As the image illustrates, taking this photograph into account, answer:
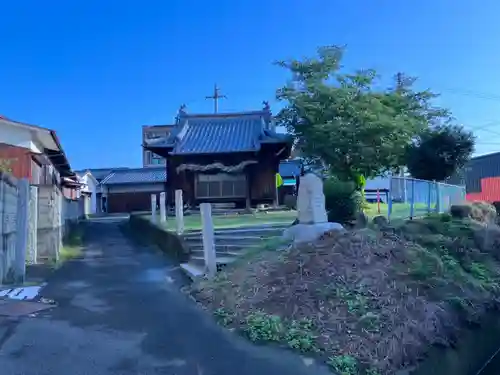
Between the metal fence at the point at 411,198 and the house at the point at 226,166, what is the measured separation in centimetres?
946

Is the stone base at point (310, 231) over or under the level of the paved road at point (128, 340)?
over

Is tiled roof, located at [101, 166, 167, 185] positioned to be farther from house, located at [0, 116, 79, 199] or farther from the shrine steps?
the shrine steps

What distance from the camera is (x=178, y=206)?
473 inches

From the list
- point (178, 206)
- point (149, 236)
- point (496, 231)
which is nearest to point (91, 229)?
point (149, 236)

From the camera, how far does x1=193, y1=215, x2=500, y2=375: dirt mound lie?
482 centimetres

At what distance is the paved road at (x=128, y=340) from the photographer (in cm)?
423

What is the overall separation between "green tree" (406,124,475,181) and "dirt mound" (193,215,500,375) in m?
5.67

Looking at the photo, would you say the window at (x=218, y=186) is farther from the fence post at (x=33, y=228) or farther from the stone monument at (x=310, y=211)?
the stone monument at (x=310, y=211)

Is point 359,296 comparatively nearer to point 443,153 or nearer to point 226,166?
point 443,153

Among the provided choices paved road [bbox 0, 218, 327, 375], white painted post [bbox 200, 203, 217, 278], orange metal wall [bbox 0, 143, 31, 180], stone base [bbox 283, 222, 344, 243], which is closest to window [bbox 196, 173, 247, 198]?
orange metal wall [bbox 0, 143, 31, 180]

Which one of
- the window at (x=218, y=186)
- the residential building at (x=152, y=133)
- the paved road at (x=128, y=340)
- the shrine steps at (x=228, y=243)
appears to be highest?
the residential building at (x=152, y=133)

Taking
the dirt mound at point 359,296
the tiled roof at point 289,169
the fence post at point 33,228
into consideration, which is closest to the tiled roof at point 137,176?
the tiled roof at point 289,169

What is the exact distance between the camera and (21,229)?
27.5 ft

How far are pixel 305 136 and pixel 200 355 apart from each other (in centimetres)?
1464
